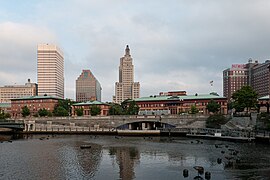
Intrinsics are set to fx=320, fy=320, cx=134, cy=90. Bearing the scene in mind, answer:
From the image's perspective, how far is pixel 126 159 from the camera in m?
60.5

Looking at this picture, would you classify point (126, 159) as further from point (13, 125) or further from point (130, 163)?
point (13, 125)

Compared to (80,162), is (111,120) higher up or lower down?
higher up

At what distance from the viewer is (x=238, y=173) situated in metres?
46.0

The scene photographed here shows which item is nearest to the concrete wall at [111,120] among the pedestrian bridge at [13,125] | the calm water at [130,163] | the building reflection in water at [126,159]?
the pedestrian bridge at [13,125]

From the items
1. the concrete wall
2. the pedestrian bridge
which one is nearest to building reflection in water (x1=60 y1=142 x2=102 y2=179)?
the concrete wall

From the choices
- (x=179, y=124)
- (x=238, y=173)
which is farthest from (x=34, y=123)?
(x=238, y=173)

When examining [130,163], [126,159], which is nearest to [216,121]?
[126,159]

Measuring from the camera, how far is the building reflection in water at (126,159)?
46.5 m

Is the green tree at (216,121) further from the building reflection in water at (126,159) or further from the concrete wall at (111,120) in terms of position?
the building reflection in water at (126,159)

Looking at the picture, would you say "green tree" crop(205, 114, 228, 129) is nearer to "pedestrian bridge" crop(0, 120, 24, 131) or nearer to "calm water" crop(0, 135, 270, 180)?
"calm water" crop(0, 135, 270, 180)

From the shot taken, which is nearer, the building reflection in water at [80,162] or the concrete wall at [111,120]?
the building reflection in water at [80,162]

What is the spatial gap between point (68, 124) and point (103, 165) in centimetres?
8645

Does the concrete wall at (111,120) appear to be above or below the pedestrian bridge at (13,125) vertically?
above

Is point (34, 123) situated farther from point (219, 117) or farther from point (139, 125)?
point (219, 117)
